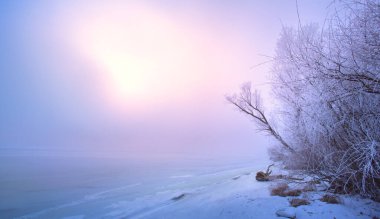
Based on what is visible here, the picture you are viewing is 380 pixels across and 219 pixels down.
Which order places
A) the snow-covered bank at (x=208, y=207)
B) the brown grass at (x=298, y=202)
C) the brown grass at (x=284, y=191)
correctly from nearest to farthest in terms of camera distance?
the snow-covered bank at (x=208, y=207)
the brown grass at (x=298, y=202)
the brown grass at (x=284, y=191)

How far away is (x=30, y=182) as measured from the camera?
56.5ft

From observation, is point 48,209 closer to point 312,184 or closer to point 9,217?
point 9,217

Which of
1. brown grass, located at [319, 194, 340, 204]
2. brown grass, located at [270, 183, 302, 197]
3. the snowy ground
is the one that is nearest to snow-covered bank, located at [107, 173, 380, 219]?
the snowy ground

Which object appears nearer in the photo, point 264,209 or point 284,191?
point 264,209

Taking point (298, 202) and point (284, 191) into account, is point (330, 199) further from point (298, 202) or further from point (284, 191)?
point (284, 191)

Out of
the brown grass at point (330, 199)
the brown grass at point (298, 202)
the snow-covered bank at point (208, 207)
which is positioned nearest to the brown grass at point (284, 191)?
the snow-covered bank at point (208, 207)

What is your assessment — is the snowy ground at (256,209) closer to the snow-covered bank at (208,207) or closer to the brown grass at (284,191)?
the snow-covered bank at (208,207)

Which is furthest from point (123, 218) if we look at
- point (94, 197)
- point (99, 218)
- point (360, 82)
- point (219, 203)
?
point (360, 82)

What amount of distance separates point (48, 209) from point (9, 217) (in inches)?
61.0

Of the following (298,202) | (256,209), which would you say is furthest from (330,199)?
(256,209)

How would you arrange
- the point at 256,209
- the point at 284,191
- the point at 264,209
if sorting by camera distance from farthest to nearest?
1. the point at 284,191
2. the point at 256,209
3. the point at 264,209

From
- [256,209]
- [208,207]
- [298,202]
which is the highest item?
[298,202]

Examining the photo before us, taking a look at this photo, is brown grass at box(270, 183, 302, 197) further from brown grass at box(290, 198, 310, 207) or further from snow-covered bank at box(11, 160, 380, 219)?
brown grass at box(290, 198, 310, 207)

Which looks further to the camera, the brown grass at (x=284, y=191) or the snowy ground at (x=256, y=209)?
the brown grass at (x=284, y=191)
